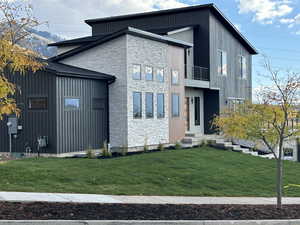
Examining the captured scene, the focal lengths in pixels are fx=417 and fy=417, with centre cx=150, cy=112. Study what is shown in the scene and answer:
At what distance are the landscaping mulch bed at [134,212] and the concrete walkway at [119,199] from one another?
0.41 metres

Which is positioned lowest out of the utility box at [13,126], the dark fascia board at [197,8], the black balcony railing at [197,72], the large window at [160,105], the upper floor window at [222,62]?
the utility box at [13,126]

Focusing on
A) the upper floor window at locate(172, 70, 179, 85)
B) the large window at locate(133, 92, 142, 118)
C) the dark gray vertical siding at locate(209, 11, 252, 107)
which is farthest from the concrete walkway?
the dark gray vertical siding at locate(209, 11, 252, 107)

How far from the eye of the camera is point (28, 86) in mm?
17266

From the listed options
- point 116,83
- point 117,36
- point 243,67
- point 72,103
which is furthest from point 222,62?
point 72,103

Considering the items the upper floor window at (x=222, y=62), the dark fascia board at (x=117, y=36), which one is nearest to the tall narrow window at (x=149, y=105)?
the dark fascia board at (x=117, y=36)

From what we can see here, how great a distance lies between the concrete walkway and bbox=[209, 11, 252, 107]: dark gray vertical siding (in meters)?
18.1

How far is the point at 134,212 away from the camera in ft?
26.9

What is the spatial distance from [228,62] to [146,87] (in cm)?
1172

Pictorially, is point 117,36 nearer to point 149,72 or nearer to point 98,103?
point 149,72

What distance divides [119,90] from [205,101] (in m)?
10.8

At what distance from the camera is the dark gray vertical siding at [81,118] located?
16922mm

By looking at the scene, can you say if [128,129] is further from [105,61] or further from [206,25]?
[206,25]

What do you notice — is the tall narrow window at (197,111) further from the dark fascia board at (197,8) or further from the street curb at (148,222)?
the street curb at (148,222)

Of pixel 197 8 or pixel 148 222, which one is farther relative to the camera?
pixel 197 8
